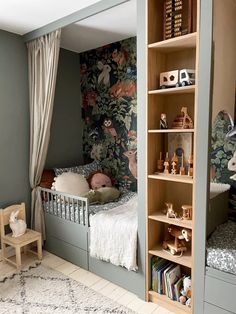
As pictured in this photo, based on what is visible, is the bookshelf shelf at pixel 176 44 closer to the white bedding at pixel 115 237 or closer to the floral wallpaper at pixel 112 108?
the floral wallpaper at pixel 112 108

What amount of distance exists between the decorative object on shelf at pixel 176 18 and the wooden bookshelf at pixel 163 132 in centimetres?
6

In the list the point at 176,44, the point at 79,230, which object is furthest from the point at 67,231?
the point at 176,44

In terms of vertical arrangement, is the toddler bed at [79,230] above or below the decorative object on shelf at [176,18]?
below

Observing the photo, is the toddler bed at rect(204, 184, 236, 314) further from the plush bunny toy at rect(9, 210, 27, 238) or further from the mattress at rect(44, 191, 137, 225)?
the plush bunny toy at rect(9, 210, 27, 238)

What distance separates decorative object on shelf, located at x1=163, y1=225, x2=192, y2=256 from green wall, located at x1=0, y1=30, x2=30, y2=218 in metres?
1.85

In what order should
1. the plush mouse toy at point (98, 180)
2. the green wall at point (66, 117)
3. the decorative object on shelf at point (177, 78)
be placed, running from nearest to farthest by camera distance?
the decorative object on shelf at point (177, 78), the plush mouse toy at point (98, 180), the green wall at point (66, 117)

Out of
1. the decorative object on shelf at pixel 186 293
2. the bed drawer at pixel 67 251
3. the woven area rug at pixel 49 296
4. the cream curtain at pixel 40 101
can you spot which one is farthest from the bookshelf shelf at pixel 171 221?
the cream curtain at pixel 40 101

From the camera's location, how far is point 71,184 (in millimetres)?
2936

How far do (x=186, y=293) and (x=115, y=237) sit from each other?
0.72 meters

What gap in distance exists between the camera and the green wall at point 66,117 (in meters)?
3.42

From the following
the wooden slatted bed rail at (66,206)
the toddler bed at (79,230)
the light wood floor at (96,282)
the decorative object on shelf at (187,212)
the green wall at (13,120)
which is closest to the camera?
the decorative object on shelf at (187,212)

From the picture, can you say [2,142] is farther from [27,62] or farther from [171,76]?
[171,76]

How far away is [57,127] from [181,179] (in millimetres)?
2092

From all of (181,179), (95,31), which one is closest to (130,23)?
(95,31)
